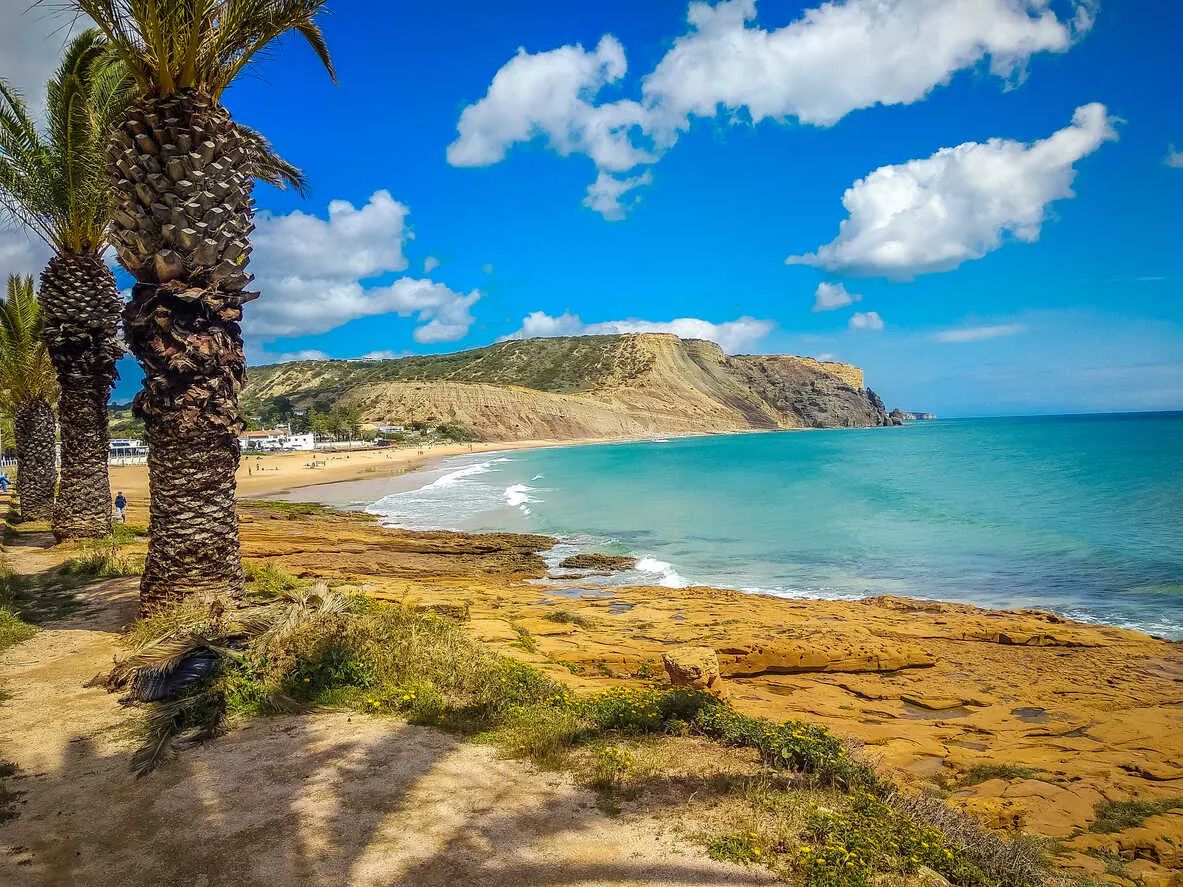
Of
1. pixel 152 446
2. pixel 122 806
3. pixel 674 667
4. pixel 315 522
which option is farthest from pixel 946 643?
pixel 315 522

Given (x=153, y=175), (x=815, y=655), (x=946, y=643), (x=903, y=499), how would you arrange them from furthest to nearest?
(x=903, y=499) < (x=946, y=643) < (x=815, y=655) < (x=153, y=175)

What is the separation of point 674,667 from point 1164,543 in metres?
21.4

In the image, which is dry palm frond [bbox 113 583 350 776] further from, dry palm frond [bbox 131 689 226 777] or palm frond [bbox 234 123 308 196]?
palm frond [bbox 234 123 308 196]

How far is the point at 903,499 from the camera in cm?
3400

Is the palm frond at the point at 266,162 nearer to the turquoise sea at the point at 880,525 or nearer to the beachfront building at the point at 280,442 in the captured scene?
the turquoise sea at the point at 880,525

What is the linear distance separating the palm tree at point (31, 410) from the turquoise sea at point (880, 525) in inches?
442

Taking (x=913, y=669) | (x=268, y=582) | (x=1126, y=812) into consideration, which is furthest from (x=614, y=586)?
(x=1126, y=812)

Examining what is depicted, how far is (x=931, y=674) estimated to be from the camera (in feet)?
30.9

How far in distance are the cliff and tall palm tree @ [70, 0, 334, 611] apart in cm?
10134

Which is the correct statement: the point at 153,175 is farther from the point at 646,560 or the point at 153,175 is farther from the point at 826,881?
the point at 646,560

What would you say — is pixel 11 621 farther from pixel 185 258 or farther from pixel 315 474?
pixel 315 474

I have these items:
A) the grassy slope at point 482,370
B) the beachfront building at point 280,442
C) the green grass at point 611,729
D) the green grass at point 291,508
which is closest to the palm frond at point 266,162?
the green grass at point 611,729

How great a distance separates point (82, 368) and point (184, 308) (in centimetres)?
739

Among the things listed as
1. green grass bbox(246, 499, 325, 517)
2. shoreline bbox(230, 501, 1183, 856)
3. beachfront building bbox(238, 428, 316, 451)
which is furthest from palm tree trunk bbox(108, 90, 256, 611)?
beachfront building bbox(238, 428, 316, 451)
